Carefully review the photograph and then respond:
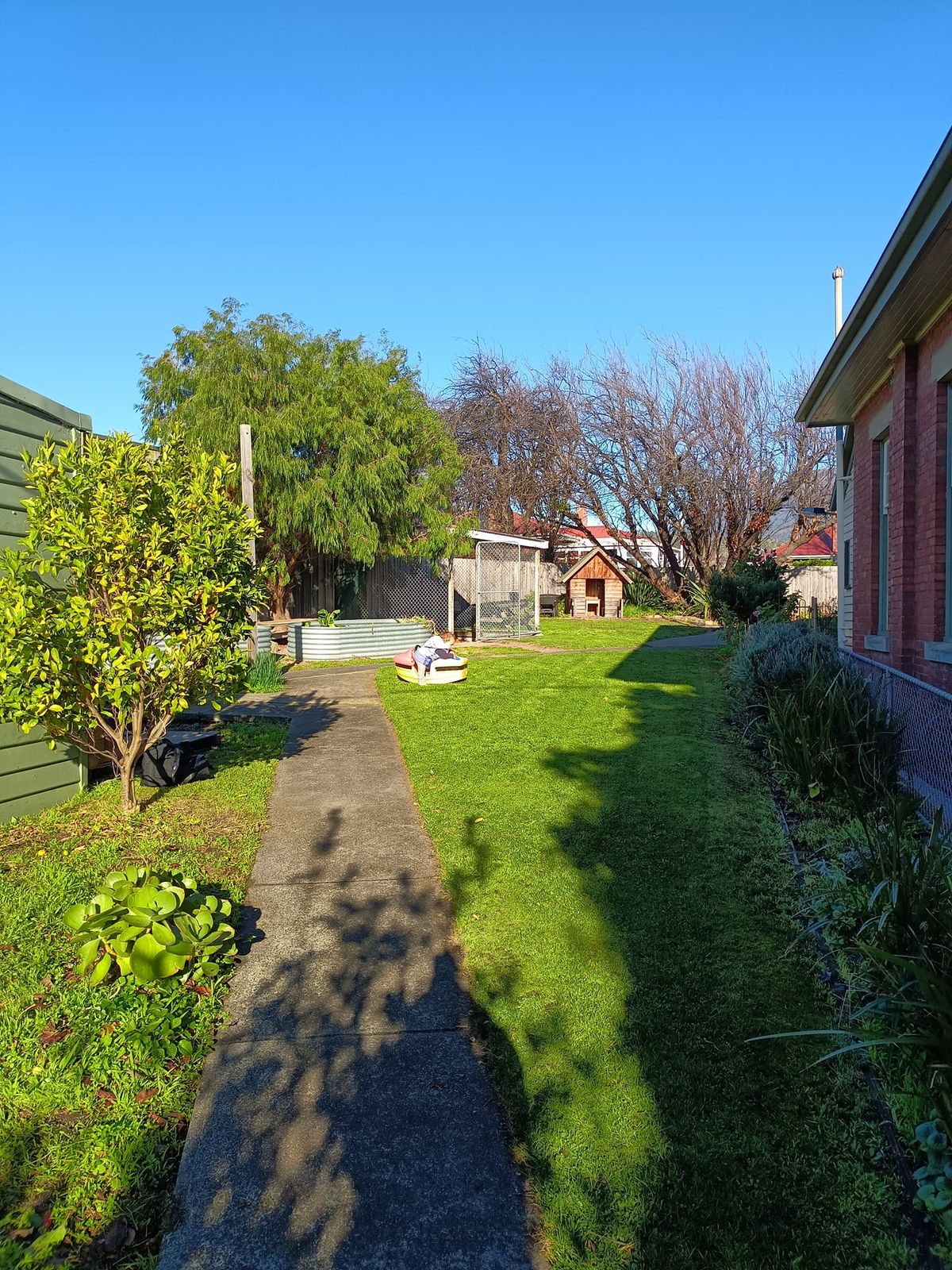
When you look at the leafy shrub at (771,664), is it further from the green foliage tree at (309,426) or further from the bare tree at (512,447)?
the bare tree at (512,447)

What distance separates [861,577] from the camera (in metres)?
10.4

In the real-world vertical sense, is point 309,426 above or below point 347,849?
above

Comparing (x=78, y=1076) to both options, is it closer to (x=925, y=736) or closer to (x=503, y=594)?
(x=925, y=736)

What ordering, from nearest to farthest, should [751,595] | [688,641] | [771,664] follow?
1. [771,664]
2. [751,595]
3. [688,641]

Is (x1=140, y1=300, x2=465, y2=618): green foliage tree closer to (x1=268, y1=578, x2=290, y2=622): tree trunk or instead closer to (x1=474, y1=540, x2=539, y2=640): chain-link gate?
(x1=268, y1=578, x2=290, y2=622): tree trunk

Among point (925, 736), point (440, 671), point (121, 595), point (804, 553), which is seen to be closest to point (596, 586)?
point (804, 553)

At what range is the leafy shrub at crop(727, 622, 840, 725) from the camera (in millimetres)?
7906

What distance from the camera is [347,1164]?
2621 mm

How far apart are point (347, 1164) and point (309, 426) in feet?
52.7

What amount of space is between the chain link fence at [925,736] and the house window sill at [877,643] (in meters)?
2.53

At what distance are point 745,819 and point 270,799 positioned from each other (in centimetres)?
342

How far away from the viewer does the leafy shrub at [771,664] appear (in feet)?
25.9

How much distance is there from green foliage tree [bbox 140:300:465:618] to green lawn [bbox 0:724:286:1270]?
→ 1248 cm

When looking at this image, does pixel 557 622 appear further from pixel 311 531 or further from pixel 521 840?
pixel 521 840
